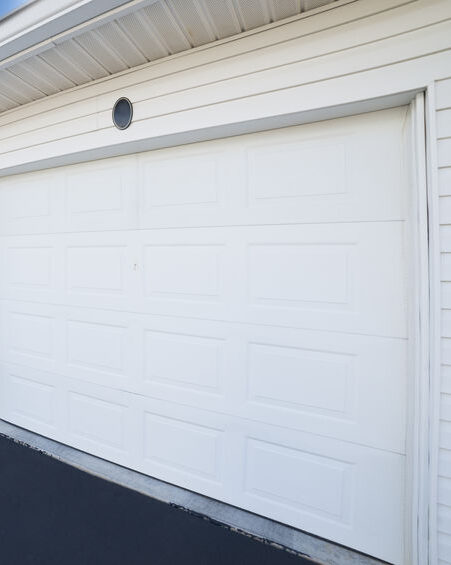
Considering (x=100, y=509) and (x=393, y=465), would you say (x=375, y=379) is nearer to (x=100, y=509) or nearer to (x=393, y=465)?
(x=393, y=465)

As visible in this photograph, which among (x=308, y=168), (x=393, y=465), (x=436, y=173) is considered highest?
(x=308, y=168)

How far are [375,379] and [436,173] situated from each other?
0.92 m

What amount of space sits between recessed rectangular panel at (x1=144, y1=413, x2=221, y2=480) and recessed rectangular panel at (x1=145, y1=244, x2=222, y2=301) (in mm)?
803

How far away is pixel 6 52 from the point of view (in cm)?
167

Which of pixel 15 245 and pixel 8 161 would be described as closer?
pixel 8 161

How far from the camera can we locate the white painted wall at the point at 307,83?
3.90 ft

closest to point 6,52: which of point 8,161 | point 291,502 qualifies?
point 8,161

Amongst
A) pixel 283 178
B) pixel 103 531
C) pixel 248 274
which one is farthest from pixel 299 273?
pixel 103 531

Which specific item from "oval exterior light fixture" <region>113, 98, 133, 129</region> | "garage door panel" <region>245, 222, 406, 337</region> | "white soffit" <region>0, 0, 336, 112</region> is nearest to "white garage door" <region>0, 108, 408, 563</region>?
"garage door panel" <region>245, 222, 406, 337</region>

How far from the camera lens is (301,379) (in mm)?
1569

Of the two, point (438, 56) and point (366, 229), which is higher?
point (438, 56)

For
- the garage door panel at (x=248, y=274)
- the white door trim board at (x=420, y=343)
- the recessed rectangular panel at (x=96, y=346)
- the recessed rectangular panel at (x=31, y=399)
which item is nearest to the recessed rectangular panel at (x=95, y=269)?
the garage door panel at (x=248, y=274)

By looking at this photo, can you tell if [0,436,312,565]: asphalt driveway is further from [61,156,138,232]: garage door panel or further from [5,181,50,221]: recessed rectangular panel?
[5,181,50,221]: recessed rectangular panel

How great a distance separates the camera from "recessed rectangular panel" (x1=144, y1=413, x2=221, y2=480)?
1.80 meters
